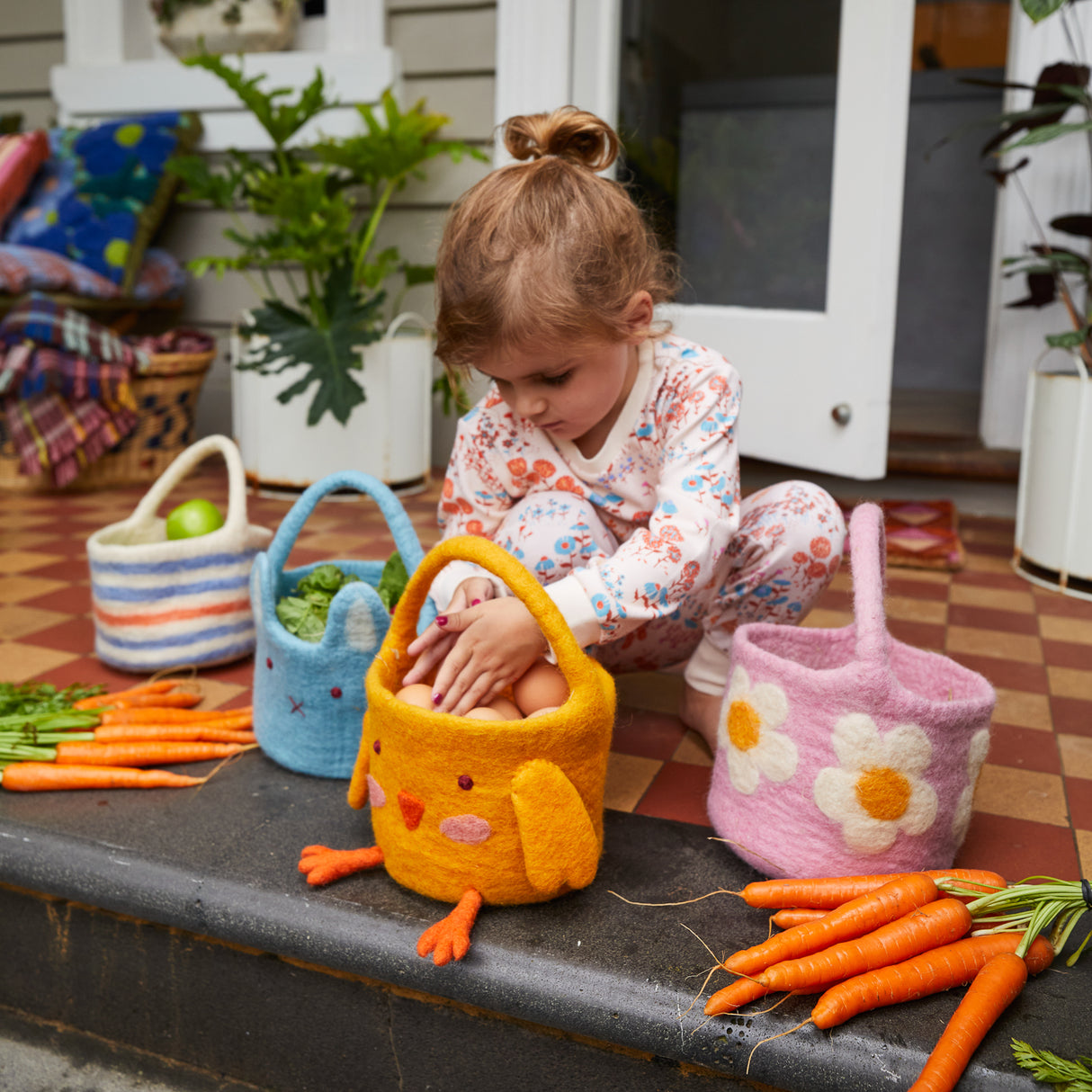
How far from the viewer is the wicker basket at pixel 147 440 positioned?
2982 mm

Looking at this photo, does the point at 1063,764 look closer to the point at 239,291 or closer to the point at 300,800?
the point at 300,800

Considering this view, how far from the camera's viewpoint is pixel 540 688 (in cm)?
98

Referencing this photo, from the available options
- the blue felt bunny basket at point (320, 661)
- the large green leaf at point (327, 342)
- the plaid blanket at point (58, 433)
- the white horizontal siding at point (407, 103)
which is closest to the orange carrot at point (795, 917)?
the blue felt bunny basket at point (320, 661)

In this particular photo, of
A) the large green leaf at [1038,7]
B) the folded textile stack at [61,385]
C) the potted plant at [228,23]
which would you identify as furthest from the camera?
the potted plant at [228,23]

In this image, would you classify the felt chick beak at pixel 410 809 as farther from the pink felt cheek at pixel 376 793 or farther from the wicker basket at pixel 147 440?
the wicker basket at pixel 147 440

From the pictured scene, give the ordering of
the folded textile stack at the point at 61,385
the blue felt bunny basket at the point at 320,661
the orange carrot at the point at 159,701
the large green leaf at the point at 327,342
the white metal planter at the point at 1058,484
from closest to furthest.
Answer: the blue felt bunny basket at the point at 320,661, the orange carrot at the point at 159,701, the white metal planter at the point at 1058,484, the large green leaf at the point at 327,342, the folded textile stack at the point at 61,385

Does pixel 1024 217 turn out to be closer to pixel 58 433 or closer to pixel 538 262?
pixel 538 262

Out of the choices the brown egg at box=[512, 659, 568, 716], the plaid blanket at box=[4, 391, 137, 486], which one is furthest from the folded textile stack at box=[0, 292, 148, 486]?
the brown egg at box=[512, 659, 568, 716]

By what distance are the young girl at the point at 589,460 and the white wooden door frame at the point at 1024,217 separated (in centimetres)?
180

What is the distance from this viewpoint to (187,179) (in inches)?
114

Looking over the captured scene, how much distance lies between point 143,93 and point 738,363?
2.24 metres

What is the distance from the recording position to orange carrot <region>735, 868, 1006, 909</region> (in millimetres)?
886

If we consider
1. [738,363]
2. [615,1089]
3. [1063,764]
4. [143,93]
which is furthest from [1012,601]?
[143,93]

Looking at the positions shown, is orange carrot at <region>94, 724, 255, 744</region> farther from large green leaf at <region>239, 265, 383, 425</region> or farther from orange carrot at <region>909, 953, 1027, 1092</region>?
large green leaf at <region>239, 265, 383, 425</region>
